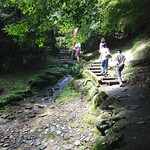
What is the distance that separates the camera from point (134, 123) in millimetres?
2936

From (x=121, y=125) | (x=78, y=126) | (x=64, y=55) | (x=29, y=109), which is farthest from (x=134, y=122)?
(x=64, y=55)

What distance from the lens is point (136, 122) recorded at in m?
2.95

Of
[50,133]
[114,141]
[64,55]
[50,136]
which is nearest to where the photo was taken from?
[114,141]

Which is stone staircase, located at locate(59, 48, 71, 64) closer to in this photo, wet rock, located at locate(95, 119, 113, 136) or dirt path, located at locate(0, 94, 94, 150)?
dirt path, located at locate(0, 94, 94, 150)

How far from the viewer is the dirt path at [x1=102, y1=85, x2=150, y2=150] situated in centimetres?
224

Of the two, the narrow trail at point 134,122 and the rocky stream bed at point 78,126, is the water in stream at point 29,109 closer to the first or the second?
the rocky stream bed at point 78,126

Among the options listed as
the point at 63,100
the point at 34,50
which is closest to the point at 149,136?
the point at 63,100

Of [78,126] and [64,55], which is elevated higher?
[64,55]

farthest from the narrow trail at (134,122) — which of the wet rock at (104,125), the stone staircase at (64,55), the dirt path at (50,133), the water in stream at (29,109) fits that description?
the stone staircase at (64,55)

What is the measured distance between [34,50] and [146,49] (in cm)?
980

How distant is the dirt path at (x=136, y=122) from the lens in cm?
224

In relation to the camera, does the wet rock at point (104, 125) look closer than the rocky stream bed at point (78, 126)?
No

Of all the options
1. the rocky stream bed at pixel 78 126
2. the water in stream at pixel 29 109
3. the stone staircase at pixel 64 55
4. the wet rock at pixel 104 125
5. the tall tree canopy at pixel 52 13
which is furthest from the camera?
the stone staircase at pixel 64 55

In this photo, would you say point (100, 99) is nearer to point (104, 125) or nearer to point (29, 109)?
point (104, 125)
